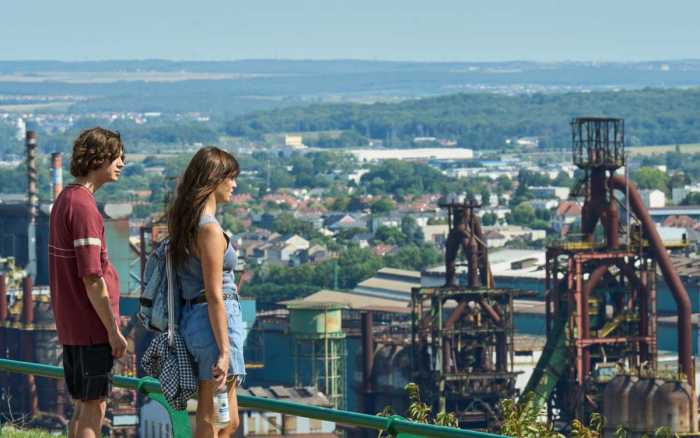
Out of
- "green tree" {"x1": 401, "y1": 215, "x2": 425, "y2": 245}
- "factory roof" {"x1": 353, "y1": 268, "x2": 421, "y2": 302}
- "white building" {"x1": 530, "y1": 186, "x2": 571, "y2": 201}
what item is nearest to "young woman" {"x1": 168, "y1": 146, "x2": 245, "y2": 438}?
"factory roof" {"x1": 353, "y1": 268, "x2": 421, "y2": 302}

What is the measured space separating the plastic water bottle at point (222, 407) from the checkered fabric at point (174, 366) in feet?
0.35

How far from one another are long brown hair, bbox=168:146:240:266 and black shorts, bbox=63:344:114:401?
77cm

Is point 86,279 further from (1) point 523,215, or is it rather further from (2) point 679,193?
(2) point 679,193

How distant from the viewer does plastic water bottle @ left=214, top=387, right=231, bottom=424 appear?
9.05m

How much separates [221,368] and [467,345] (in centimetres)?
4729

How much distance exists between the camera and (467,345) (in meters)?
55.9

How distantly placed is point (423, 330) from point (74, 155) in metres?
47.2

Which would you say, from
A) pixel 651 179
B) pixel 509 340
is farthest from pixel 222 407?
pixel 651 179

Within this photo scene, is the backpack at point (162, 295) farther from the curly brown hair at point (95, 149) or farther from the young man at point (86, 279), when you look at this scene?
the curly brown hair at point (95, 149)

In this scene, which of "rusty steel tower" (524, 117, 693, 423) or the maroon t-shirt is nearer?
the maroon t-shirt

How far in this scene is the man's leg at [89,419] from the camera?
9.59 meters

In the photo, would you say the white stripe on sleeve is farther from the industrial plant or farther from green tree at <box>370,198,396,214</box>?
green tree at <box>370,198,396,214</box>

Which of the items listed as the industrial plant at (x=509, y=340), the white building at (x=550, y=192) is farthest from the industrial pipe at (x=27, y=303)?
the white building at (x=550, y=192)

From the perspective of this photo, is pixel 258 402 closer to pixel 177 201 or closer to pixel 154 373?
pixel 154 373
